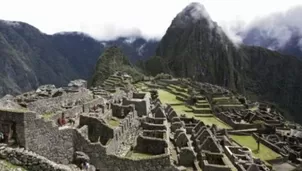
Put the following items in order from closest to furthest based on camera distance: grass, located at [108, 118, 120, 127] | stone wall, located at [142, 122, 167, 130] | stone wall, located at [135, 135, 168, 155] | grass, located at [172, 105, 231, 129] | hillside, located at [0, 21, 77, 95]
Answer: stone wall, located at [135, 135, 168, 155]
grass, located at [108, 118, 120, 127]
stone wall, located at [142, 122, 167, 130]
grass, located at [172, 105, 231, 129]
hillside, located at [0, 21, 77, 95]

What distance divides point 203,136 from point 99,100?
8.83 meters

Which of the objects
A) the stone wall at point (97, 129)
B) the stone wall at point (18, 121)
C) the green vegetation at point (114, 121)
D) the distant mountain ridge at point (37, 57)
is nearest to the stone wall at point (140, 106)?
the green vegetation at point (114, 121)

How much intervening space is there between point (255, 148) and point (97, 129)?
1309 inches

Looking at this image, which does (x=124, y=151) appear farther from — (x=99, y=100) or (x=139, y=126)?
(x=99, y=100)

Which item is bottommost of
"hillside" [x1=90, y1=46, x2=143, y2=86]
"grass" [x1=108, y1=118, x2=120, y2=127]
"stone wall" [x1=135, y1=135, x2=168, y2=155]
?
"stone wall" [x1=135, y1=135, x2=168, y2=155]

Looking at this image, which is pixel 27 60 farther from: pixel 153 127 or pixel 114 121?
pixel 153 127

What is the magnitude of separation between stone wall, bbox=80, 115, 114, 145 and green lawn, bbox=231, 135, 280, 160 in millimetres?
28917

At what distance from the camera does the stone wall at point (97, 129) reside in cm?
A: 2186

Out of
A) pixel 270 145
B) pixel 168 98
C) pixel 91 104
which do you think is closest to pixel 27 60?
pixel 168 98

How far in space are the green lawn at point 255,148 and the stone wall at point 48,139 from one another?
32370 millimetres

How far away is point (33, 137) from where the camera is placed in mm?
17297

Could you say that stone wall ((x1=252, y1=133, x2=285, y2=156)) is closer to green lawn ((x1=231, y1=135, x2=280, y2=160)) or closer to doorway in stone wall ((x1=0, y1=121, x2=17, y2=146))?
green lawn ((x1=231, y1=135, x2=280, y2=160))

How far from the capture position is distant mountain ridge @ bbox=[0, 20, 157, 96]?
9900cm

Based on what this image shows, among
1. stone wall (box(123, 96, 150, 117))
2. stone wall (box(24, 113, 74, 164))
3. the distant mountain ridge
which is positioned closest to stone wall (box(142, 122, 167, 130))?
stone wall (box(123, 96, 150, 117))
